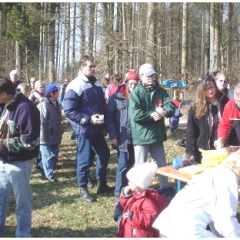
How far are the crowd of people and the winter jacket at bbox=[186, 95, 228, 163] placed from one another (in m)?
0.01

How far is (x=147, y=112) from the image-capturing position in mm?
4828

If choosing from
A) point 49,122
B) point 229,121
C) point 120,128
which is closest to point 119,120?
point 120,128

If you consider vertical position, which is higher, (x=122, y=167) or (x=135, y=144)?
(x=135, y=144)

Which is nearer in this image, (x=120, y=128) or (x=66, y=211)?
(x=66, y=211)

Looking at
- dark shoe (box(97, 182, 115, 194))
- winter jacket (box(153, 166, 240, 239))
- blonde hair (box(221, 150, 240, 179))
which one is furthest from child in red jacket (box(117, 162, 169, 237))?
dark shoe (box(97, 182, 115, 194))

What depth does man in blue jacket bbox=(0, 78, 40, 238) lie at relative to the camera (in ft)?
11.4

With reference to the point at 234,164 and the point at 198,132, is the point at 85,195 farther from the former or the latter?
the point at 234,164

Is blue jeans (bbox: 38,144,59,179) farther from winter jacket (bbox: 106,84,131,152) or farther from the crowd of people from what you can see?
winter jacket (bbox: 106,84,131,152)

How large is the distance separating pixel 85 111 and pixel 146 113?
81 cm

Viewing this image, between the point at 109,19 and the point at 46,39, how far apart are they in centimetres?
820

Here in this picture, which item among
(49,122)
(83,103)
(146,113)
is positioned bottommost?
(49,122)

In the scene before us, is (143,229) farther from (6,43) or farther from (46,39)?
(6,43)

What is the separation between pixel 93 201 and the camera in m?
5.24

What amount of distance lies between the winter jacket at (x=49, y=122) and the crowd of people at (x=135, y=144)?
2 cm
